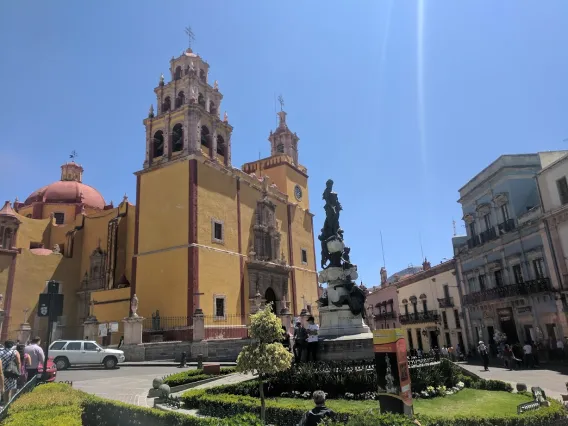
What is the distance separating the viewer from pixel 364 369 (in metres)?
9.50

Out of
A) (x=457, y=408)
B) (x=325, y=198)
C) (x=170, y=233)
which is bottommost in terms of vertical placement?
(x=457, y=408)

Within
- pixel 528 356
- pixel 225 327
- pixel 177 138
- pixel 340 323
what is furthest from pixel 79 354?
pixel 528 356

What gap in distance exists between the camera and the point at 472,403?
8945mm

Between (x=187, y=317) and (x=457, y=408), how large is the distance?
58.4ft

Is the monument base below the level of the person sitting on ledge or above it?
above

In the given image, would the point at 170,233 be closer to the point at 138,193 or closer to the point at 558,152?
the point at 138,193

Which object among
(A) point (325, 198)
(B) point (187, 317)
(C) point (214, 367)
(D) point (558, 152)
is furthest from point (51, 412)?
(D) point (558, 152)

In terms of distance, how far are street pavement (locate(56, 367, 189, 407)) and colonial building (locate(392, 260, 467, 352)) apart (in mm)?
22776

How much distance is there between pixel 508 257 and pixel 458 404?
18.8 meters

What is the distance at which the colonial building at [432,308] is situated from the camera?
3241cm

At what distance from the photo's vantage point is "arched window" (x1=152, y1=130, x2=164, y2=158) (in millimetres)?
29969

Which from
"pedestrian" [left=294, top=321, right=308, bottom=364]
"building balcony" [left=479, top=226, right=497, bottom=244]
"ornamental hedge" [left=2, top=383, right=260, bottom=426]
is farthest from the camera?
"building balcony" [left=479, top=226, right=497, bottom=244]

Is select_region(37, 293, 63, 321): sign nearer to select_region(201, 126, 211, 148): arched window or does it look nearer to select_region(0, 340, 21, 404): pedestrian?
select_region(0, 340, 21, 404): pedestrian

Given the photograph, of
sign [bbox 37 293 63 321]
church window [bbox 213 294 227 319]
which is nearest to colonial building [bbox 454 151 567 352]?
church window [bbox 213 294 227 319]
